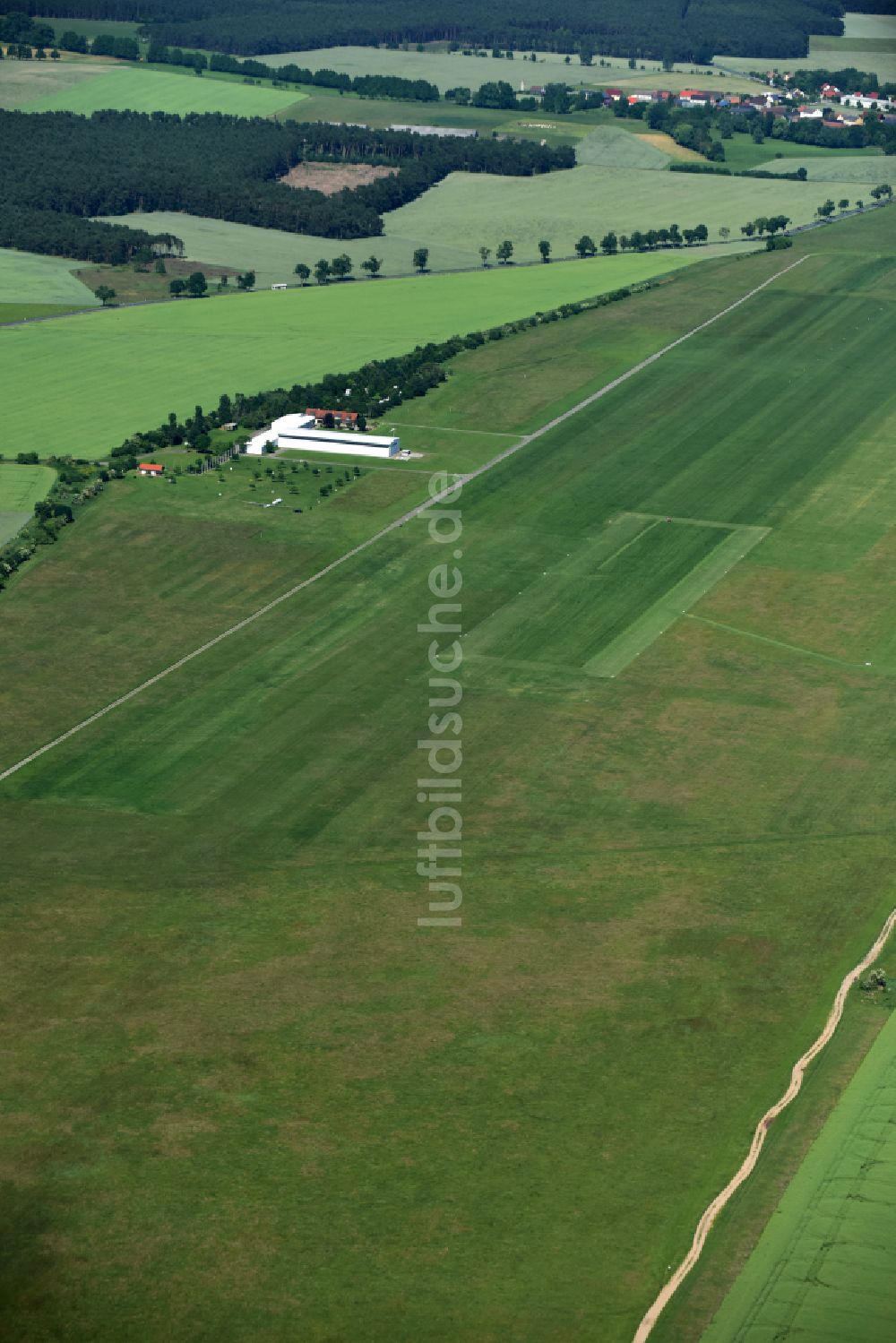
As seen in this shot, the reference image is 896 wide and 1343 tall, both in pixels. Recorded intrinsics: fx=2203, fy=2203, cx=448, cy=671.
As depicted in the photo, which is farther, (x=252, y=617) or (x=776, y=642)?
(x=252, y=617)

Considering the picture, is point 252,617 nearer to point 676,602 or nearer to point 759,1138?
point 676,602

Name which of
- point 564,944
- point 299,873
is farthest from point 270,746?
point 564,944

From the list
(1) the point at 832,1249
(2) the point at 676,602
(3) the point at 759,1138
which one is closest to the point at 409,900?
(3) the point at 759,1138

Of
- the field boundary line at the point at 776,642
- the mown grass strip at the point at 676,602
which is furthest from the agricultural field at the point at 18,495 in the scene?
the field boundary line at the point at 776,642

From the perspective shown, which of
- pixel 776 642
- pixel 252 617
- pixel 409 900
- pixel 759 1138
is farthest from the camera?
pixel 252 617

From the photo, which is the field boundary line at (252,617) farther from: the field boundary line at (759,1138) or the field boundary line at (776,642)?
the field boundary line at (759,1138)

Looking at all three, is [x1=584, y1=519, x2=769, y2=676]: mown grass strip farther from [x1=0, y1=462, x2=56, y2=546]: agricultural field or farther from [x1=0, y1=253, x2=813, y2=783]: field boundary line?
[x1=0, y1=462, x2=56, y2=546]: agricultural field
